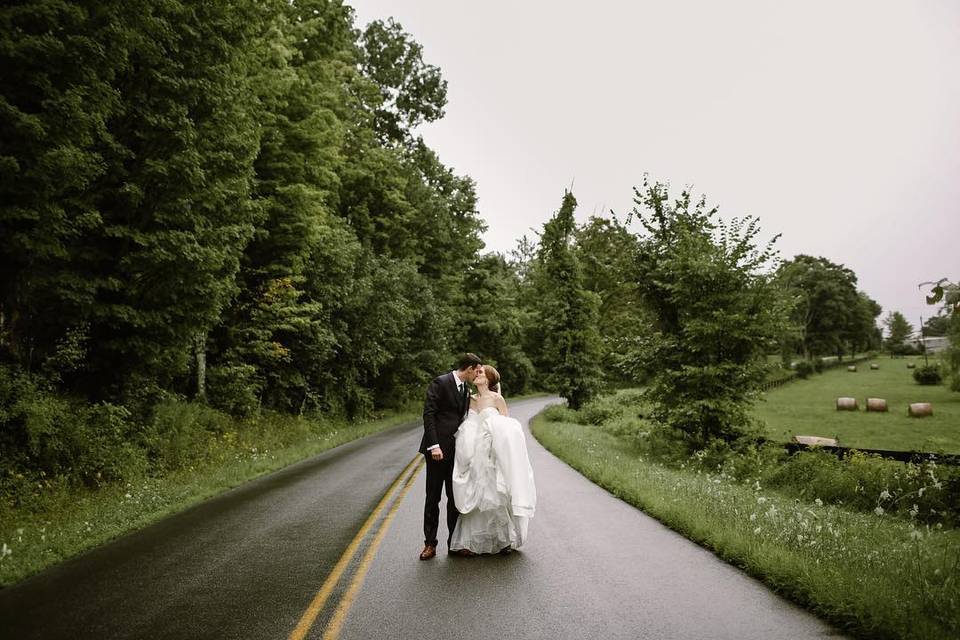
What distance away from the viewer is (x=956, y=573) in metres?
4.78

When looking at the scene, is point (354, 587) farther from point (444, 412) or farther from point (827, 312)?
point (827, 312)

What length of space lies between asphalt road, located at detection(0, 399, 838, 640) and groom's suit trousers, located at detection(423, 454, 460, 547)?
1.11ft

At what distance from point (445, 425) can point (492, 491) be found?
91 centimetres

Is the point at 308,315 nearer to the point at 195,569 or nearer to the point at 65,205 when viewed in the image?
the point at 65,205

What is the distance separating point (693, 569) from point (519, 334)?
2121 inches

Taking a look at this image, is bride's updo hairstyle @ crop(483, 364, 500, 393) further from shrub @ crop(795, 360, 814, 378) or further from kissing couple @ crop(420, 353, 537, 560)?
shrub @ crop(795, 360, 814, 378)

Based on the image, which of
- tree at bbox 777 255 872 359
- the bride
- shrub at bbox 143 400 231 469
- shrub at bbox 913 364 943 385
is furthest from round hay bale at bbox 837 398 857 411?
tree at bbox 777 255 872 359

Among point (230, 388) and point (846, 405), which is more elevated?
point (230, 388)

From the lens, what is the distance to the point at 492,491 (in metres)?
6.23

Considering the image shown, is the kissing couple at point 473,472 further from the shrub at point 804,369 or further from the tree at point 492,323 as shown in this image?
the shrub at point 804,369

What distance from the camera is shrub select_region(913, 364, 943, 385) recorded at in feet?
144

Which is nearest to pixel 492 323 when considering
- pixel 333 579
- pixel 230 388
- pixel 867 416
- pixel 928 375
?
pixel 867 416

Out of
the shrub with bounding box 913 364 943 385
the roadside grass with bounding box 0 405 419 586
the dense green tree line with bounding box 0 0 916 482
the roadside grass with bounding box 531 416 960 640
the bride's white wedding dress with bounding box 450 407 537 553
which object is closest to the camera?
the roadside grass with bounding box 531 416 960 640

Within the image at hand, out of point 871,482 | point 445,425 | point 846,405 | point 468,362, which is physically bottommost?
point 846,405
